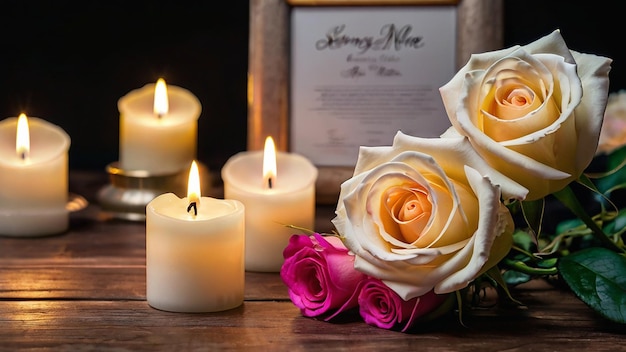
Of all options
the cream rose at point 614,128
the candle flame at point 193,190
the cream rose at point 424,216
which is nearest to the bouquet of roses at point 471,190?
the cream rose at point 424,216

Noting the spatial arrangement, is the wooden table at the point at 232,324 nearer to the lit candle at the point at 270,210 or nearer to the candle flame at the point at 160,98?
the lit candle at the point at 270,210

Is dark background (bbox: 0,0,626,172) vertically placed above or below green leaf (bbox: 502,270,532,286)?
above

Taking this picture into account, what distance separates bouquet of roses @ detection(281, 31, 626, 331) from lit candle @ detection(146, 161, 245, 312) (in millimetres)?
75

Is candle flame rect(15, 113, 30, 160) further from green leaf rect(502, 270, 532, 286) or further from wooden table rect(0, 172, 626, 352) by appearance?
green leaf rect(502, 270, 532, 286)

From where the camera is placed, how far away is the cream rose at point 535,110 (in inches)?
26.6

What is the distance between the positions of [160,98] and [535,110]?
600 mm

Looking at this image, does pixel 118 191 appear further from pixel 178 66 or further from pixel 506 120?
pixel 506 120

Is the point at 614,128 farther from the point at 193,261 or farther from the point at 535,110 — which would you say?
the point at 193,261

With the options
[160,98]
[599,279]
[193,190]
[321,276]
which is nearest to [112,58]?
[160,98]

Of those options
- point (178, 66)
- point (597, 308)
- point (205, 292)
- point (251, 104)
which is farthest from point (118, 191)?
point (597, 308)

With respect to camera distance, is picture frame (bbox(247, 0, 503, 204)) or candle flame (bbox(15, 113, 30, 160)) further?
picture frame (bbox(247, 0, 503, 204))

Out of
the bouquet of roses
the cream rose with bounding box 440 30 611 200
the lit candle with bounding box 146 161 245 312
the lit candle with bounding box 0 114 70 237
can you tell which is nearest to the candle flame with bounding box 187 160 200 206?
the lit candle with bounding box 146 161 245 312

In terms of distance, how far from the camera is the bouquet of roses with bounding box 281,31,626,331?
669 mm

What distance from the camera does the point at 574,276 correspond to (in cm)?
74
